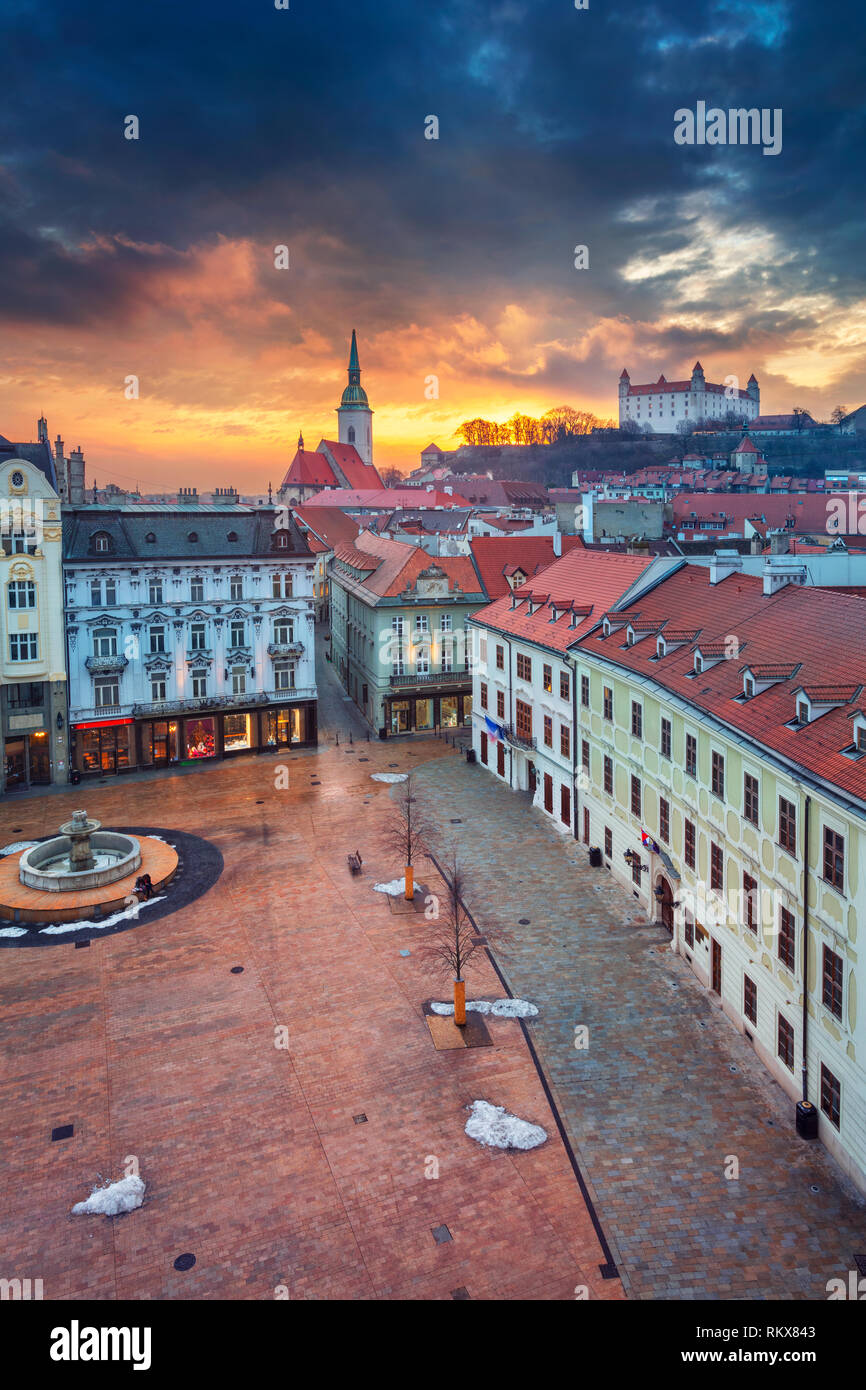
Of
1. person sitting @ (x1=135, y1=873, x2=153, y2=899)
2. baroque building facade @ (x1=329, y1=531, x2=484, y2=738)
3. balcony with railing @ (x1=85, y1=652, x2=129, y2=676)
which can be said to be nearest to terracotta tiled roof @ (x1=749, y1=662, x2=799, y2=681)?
person sitting @ (x1=135, y1=873, x2=153, y2=899)

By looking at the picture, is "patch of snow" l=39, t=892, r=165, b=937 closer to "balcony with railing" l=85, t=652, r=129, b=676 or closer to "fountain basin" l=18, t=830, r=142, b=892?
"fountain basin" l=18, t=830, r=142, b=892

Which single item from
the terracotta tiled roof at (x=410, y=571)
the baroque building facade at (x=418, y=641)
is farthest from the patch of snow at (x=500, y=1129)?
the terracotta tiled roof at (x=410, y=571)

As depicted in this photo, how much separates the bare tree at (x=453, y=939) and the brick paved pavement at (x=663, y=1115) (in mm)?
957

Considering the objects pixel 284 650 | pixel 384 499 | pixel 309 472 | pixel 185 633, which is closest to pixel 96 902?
pixel 185 633

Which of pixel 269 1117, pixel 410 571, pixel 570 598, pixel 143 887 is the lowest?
pixel 269 1117

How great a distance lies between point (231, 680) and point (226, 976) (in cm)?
2820

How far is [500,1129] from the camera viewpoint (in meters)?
21.4

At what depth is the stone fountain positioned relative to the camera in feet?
115

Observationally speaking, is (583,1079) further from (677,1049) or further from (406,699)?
(406,699)

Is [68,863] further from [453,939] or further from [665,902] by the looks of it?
[665,902]

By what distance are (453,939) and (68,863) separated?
17852 millimetres

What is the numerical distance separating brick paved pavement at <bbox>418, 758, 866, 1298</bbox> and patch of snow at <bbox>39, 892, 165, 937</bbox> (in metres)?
13.0

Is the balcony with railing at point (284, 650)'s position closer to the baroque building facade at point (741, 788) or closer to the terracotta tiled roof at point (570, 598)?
the terracotta tiled roof at point (570, 598)

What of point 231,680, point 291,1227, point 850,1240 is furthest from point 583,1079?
point 231,680
